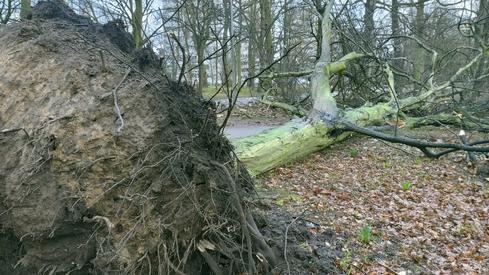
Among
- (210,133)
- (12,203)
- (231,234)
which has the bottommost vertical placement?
(231,234)

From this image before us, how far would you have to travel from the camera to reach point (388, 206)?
5777 mm

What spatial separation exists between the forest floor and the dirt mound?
77 cm

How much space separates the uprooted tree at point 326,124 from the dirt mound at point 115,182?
9.23 feet

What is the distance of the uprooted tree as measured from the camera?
6.83 meters

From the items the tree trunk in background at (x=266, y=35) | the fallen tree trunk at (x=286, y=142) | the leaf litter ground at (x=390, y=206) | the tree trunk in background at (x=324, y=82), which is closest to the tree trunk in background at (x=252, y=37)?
the tree trunk in background at (x=266, y=35)

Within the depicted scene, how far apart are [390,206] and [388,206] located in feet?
0.08

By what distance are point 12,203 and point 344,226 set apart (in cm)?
329

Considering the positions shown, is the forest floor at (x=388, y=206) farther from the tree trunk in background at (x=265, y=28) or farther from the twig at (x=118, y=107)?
the tree trunk in background at (x=265, y=28)

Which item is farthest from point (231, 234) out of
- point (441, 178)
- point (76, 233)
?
point (441, 178)

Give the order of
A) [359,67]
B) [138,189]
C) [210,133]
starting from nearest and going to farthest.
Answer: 1. [138,189]
2. [210,133]
3. [359,67]

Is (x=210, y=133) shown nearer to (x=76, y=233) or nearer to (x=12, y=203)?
(x=76, y=233)

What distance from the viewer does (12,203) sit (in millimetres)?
3602

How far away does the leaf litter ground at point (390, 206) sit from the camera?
4410 millimetres

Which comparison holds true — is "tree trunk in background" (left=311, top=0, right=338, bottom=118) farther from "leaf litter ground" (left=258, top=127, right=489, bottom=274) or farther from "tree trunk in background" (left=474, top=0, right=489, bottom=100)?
"tree trunk in background" (left=474, top=0, right=489, bottom=100)
